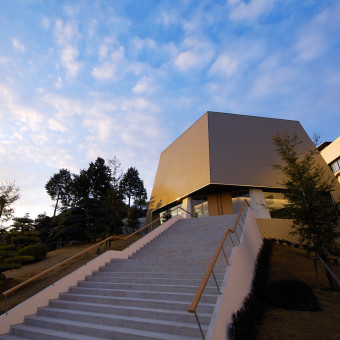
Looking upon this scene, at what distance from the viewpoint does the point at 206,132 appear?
763 inches

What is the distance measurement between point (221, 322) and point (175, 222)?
377 inches

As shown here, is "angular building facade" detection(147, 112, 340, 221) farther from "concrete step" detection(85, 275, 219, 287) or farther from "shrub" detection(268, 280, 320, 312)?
"concrete step" detection(85, 275, 219, 287)

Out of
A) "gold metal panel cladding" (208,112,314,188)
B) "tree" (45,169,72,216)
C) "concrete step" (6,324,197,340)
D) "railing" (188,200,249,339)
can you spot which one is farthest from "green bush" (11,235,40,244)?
"tree" (45,169,72,216)

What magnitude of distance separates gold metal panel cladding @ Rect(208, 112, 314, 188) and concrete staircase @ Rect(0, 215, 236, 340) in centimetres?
1026

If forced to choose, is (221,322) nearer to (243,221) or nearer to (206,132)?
(243,221)

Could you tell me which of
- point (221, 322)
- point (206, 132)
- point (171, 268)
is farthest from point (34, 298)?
point (206, 132)

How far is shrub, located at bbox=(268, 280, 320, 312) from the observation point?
18.2ft

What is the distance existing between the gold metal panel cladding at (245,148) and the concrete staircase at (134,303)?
1026 centimetres

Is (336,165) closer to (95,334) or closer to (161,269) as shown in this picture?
(161,269)

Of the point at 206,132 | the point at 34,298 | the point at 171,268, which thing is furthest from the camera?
the point at 206,132

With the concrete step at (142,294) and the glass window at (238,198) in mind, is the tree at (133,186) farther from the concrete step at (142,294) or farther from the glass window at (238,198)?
the concrete step at (142,294)

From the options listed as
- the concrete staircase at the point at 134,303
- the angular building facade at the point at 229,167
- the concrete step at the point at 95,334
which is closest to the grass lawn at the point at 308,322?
the concrete staircase at the point at 134,303

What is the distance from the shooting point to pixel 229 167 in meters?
17.6

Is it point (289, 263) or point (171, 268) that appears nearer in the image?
point (171, 268)
